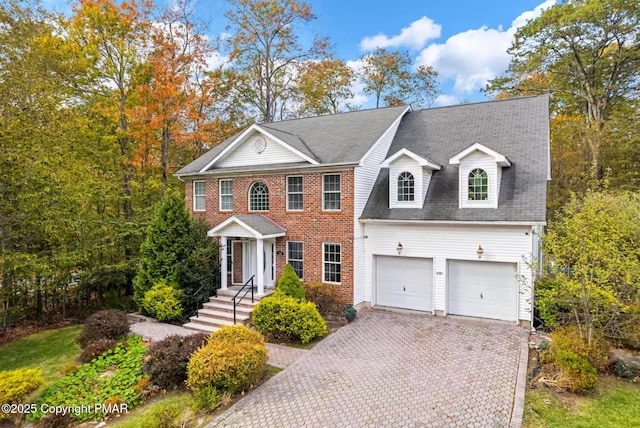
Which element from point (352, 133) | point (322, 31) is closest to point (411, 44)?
point (322, 31)

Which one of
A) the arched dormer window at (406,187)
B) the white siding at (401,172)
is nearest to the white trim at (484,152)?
the white siding at (401,172)

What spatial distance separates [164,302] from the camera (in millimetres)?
13695

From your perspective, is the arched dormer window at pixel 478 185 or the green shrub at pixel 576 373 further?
the arched dormer window at pixel 478 185

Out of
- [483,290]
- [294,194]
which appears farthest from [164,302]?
[483,290]

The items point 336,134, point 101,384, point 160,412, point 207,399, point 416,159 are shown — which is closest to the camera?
point 160,412

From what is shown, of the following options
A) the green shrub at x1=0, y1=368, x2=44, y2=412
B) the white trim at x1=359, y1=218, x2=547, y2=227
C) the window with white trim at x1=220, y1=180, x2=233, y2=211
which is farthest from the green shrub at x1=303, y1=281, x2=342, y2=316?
the green shrub at x1=0, y1=368, x2=44, y2=412

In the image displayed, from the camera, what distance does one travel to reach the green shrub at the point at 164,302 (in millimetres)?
13656

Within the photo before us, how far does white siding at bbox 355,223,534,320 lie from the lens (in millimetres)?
11695

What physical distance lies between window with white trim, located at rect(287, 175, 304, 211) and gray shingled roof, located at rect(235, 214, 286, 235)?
994 millimetres

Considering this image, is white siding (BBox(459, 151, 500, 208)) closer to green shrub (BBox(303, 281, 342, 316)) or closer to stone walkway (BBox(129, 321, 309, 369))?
green shrub (BBox(303, 281, 342, 316))

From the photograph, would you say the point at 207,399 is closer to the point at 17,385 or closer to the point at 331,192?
the point at 17,385

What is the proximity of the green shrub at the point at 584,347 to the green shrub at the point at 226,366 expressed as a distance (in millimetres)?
7394

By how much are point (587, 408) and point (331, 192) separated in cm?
986

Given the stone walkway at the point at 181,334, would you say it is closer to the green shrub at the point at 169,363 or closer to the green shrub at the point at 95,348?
the green shrub at the point at 95,348
